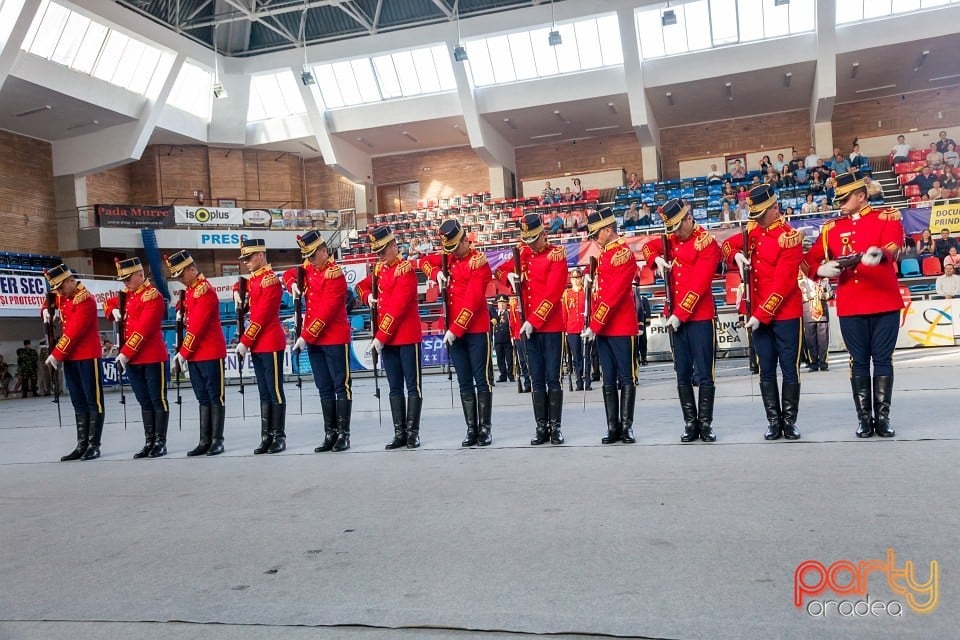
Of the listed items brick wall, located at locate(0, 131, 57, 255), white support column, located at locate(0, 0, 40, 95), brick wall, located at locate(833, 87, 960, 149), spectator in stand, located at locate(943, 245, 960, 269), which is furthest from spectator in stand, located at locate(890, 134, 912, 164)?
brick wall, located at locate(0, 131, 57, 255)

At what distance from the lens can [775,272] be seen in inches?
229

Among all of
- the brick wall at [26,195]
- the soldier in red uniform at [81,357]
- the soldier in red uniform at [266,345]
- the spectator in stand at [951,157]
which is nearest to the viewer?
the soldier in red uniform at [266,345]

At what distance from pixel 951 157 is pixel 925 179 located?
1471 millimetres

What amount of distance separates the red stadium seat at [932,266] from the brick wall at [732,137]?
1427cm

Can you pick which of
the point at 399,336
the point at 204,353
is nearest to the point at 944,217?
the point at 399,336

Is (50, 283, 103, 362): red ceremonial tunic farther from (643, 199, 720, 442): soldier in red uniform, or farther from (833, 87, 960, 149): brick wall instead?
(833, 87, 960, 149): brick wall

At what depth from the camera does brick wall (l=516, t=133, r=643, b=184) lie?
33.2m

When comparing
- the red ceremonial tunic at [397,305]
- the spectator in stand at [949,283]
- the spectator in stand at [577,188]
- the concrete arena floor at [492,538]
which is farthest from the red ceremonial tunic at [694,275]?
the spectator in stand at [577,188]

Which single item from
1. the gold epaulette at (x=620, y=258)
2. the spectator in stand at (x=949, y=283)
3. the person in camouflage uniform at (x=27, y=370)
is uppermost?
the gold epaulette at (x=620, y=258)

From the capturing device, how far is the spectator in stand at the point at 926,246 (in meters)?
18.1

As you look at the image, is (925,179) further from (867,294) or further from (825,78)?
(867,294)

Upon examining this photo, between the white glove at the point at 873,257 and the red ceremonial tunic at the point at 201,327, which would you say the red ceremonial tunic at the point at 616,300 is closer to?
the white glove at the point at 873,257

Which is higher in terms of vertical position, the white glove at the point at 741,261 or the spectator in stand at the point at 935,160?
the spectator in stand at the point at 935,160

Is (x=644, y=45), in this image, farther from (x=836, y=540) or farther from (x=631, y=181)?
(x=836, y=540)
